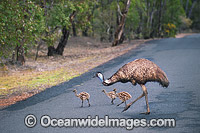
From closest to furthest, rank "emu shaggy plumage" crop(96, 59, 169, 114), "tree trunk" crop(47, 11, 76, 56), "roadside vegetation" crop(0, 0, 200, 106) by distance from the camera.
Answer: "emu shaggy plumage" crop(96, 59, 169, 114) → "roadside vegetation" crop(0, 0, 200, 106) → "tree trunk" crop(47, 11, 76, 56)

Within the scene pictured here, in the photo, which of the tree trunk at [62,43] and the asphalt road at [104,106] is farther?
the tree trunk at [62,43]

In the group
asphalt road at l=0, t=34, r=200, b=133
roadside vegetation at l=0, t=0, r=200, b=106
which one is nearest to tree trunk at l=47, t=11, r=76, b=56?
roadside vegetation at l=0, t=0, r=200, b=106

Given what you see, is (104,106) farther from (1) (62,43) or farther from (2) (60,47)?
(1) (62,43)

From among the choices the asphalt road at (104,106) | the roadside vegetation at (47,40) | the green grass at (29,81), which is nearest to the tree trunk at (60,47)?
the roadside vegetation at (47,40)

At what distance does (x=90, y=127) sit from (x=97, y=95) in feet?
9.60

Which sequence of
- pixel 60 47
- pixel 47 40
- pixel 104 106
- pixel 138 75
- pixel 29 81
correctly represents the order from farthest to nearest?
1. pixel 60 47
2. pixel 47 40
3. pixel 29 81
4. pixel 104 106
5. pixel 138 75

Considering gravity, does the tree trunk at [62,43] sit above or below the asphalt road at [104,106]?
above

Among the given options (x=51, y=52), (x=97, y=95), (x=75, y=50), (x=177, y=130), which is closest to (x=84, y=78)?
(x=97, y=95)

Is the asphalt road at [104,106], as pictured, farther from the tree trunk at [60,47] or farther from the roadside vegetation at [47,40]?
the tree trunk at [60,47]

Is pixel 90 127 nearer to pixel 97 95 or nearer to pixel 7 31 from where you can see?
pixel 97 95

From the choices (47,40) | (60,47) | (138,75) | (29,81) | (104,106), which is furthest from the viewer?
(60,47)

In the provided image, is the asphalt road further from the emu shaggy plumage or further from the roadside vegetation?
the roadside vegetation

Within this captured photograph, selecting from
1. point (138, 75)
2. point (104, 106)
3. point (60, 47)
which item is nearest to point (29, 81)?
point (104, 106)

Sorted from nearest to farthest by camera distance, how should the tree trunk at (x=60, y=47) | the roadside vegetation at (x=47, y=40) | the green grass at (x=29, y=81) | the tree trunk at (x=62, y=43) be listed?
the roadside vegetation at (x=47, y=40), the green grass at (x=29, y=81), the tree trunk at (x=60, y=47), the tree trunk at (x=62, y=43)
